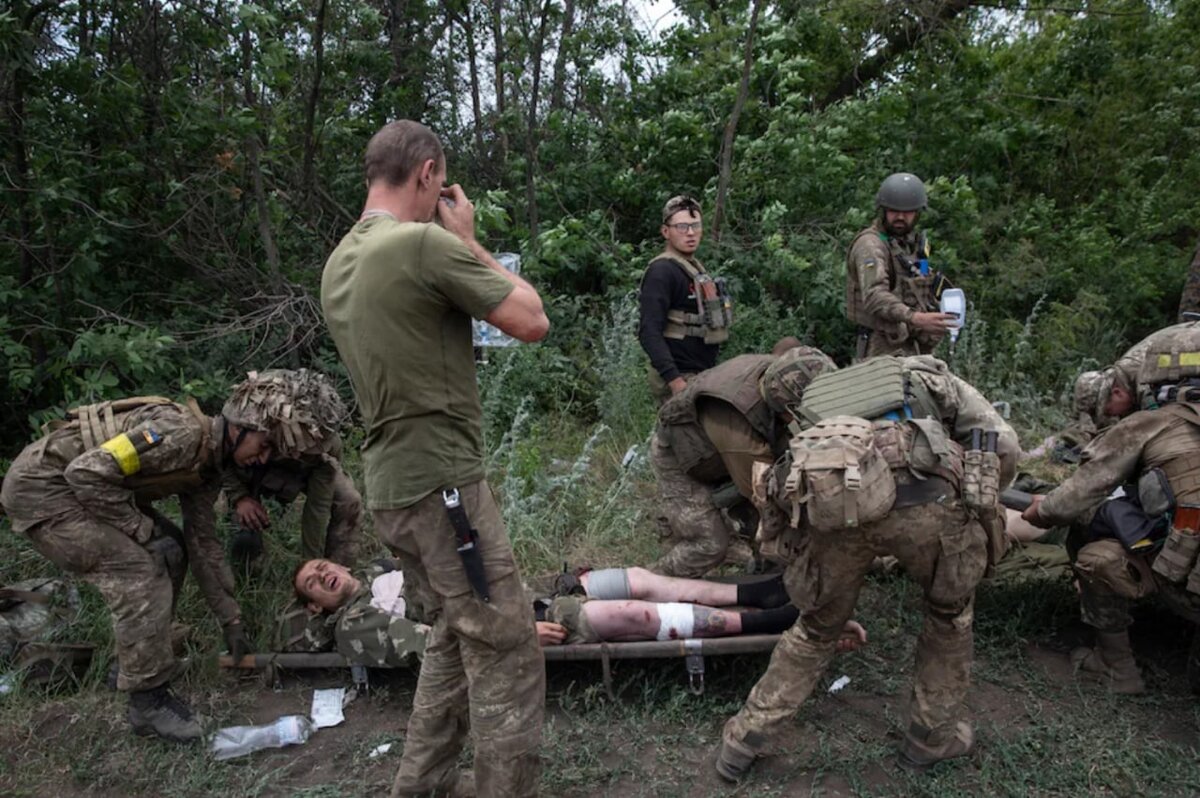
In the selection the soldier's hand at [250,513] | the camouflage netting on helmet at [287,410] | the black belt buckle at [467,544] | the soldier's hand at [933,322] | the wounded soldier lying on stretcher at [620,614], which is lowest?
the wounded soldier lying on stretcher at [620,614]

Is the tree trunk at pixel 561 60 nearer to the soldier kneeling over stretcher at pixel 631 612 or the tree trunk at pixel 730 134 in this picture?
the tree trunk at pixel 730 134

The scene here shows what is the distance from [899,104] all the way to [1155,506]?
6050mm

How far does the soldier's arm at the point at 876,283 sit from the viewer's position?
5340 mm

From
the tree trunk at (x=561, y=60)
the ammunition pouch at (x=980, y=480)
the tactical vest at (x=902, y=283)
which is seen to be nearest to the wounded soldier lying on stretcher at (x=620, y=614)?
the ammunition pouch at (x=980, y=480)

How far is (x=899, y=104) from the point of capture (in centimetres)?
848

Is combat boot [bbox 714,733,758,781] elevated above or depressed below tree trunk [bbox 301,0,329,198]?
below

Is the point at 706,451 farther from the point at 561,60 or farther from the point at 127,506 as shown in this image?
the point at 561,60

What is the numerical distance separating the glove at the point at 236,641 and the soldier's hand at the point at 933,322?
411 cm

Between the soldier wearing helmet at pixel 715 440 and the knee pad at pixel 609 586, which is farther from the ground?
the soldier wearing helmet at pixel 715 440

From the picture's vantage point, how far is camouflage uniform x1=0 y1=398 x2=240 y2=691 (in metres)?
3.61

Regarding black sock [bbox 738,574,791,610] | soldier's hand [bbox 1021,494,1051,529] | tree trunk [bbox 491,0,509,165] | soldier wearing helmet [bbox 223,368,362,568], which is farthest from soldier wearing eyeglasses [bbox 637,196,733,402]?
tree trunk [bbox 491,0,509,165]

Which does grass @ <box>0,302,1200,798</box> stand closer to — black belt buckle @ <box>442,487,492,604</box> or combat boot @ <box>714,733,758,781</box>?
combat boot @ <box>714,733,758,781</box>

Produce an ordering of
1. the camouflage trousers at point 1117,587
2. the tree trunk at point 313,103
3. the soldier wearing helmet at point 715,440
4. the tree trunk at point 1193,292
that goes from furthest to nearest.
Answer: the tree trunk at point 1193,292 < the tree trunk at point 313,103 < the soldier wearing helmet at point 715,440 < the camouflage trousers at point 1117,587

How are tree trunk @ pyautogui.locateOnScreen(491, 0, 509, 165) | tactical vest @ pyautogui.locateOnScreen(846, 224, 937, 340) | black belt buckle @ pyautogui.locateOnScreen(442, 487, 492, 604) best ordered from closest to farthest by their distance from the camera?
1. black belt buckle @ pyautogui.locateOnScreen(442, 487, 492, 604)
2. tactical vest @ pyautogui.locateOnScreen(846, 224, 937, 340)
3. tree trunk @ pyautogui.locateOnScreen(491, 0, 509, 165)
